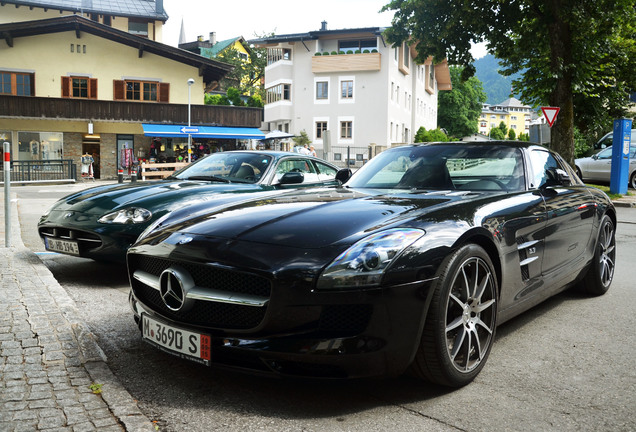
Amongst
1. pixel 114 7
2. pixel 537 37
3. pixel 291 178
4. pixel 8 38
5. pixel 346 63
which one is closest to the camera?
pixel 291 178

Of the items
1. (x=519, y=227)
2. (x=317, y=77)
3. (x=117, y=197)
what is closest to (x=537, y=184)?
(x=519, y=227)

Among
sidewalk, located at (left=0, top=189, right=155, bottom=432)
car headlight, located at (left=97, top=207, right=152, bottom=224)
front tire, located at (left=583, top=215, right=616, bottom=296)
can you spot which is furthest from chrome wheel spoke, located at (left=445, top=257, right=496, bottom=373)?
car headlight, located at (left=97, top=207, right=152, bottom=224)

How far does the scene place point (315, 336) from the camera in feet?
8.91

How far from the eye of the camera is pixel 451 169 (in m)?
4.53

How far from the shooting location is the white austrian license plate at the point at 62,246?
5.86 meters

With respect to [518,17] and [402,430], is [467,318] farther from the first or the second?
[518,17]

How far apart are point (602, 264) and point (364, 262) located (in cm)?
360

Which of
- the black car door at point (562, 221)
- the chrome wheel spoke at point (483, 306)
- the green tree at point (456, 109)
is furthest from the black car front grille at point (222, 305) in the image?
the green tree at point (456, 109)

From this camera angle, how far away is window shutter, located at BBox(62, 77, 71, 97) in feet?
114

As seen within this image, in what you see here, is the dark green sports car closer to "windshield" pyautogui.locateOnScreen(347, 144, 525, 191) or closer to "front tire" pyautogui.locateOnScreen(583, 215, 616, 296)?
"windshield" pyautogui.locateOnScreen(347, 144, 525, 191)

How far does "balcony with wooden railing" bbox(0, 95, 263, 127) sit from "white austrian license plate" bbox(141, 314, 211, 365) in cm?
3352

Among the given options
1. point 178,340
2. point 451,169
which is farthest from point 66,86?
point 178,340

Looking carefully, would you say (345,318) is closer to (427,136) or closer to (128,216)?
(128,216)

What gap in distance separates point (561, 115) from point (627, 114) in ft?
63.5
